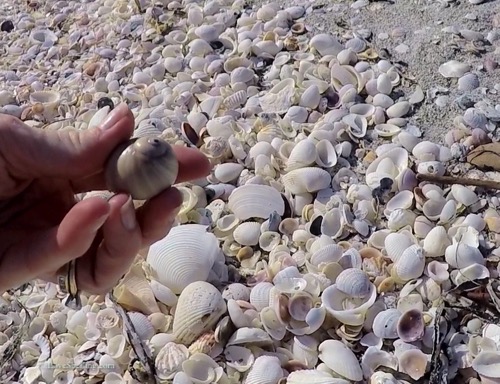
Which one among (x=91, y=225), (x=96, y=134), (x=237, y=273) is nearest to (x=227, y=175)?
(x=237, y=273)

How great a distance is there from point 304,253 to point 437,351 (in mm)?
503

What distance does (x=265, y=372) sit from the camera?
1819mm

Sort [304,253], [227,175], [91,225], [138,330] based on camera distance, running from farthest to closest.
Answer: [227,175] → [304,253] → [138,330] → [91,225]

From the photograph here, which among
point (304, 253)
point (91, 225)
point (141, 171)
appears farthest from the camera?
point (304, 253)

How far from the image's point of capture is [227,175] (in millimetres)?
2410

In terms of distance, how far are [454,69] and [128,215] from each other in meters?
1.60

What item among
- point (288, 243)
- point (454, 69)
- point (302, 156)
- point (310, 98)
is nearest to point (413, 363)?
point (288, 243)

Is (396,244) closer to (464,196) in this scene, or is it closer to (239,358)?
(464,196)

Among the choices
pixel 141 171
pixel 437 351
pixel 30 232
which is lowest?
pixel 437 351

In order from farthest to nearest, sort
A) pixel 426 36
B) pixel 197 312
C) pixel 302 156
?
pixel 426 36, pixel 302 156, pixel 197 312

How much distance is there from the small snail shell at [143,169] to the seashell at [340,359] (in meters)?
0.65

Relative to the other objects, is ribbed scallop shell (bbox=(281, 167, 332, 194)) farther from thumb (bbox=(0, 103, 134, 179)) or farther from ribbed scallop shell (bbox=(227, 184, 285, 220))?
thumb (bbox=(0, 103, 134, 179))

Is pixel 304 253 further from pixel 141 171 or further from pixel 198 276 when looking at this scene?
pixel 141 171

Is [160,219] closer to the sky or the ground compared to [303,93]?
closer to the sky
